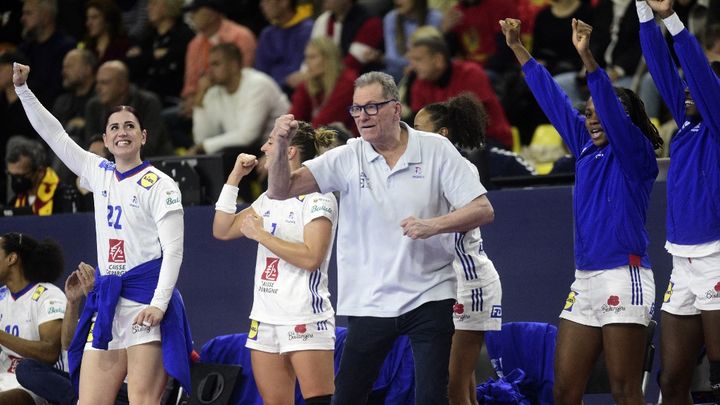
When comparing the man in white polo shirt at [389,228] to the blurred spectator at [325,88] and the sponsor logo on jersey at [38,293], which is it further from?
the blurred spectator at [325,88]

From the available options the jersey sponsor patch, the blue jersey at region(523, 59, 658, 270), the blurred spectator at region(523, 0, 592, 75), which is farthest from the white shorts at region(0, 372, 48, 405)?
the blurred spectator at region(523, 0, 592, 75)

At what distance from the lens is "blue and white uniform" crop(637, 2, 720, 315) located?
583 centimetres

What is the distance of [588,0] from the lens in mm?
10938

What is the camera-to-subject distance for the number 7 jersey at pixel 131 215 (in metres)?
6.43

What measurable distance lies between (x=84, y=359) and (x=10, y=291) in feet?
5.57

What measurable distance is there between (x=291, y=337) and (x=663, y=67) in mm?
2312

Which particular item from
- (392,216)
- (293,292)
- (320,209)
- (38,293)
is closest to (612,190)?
(392,216)

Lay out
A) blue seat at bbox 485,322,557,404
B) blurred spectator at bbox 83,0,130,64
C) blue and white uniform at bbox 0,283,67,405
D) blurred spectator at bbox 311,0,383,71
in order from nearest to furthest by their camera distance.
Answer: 1. blue seat at bbox 485,322,557,404
2. blue and white uniform at bbox 0,283,67,405
3. blurred spectator at bbox 311,0,383,71
4. blurred spectator at bbox 83,0,130,64

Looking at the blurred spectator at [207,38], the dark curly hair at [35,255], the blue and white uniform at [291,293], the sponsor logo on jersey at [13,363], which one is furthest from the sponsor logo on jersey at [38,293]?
the blurred spectator at [207,38]

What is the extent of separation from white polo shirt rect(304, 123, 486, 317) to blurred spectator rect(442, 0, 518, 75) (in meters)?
5.33

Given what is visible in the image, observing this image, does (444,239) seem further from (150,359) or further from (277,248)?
(150,359)

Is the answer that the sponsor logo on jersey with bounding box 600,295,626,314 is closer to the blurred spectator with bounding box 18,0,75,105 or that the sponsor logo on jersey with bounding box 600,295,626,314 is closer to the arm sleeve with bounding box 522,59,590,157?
the arm sleeve with bounding box 522,59,590,157

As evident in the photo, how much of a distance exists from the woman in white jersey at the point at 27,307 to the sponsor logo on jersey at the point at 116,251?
1.48 m

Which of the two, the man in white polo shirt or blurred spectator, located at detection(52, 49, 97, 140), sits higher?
blurred spectator, located at detection(52, 49, 97, 140)
